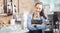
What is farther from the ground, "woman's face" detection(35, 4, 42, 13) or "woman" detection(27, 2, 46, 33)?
"woman's face" detection(35, 4, 42, 13)

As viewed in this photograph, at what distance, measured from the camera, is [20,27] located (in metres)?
1.12

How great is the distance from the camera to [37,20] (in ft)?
3.67

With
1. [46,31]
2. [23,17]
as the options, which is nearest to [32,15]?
[23,17]

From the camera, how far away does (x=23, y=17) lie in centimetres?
112

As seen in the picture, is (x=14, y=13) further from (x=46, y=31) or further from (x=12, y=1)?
(x=46, y=31)

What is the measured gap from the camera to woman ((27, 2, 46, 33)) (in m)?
1.12

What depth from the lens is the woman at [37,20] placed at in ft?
3.66

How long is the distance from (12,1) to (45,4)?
28cm

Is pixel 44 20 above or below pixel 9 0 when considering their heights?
below

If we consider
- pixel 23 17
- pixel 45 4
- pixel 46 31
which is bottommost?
pixel 46 31

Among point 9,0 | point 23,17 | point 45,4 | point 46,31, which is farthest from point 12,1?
point 46,31

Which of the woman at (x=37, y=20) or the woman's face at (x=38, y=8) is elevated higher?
the woman's face at (x=38, y=8)

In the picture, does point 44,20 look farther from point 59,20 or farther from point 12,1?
point 12,1

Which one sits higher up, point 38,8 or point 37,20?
point 38,8
